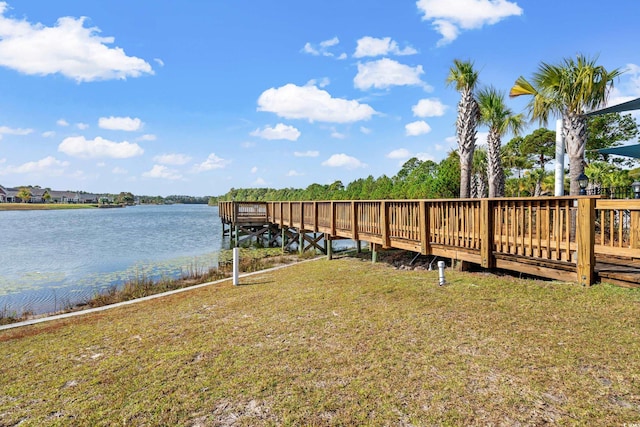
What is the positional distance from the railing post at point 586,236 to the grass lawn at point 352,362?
31cm

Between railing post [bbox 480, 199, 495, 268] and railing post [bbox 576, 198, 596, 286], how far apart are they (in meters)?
1.36

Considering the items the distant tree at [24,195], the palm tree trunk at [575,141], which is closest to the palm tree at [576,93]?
the palm tree trunk at [575,141]

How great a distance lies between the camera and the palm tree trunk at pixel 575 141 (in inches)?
333

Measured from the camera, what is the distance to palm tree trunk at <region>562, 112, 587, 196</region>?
846 centimetres

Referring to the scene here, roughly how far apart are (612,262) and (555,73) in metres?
5.23

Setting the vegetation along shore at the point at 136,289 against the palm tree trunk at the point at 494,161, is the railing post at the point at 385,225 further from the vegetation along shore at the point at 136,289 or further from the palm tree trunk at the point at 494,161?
the palm tree trunk at the point at 494,161

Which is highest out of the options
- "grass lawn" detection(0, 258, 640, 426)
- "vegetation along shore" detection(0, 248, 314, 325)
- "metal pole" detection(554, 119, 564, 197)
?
"metal pole" detection(554, 119, 564, 197)

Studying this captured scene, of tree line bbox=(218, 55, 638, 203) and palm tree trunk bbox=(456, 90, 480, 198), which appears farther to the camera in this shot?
palm tree trunk bbox=(456, 90, 480, 198)

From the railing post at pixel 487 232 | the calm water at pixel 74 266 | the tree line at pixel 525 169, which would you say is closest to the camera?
the railing post at pixel 487 232

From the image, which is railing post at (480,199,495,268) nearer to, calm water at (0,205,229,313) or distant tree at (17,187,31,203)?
calm water at (0,205,229,313)

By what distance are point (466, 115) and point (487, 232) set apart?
1020cm

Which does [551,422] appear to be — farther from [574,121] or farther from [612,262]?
[574,121]

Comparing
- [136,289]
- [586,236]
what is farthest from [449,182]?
[136,289]

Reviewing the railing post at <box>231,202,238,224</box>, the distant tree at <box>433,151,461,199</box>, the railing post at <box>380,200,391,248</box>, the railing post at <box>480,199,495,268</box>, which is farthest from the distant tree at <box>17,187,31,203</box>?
the railing post at <box>480,199,495,268</box>
